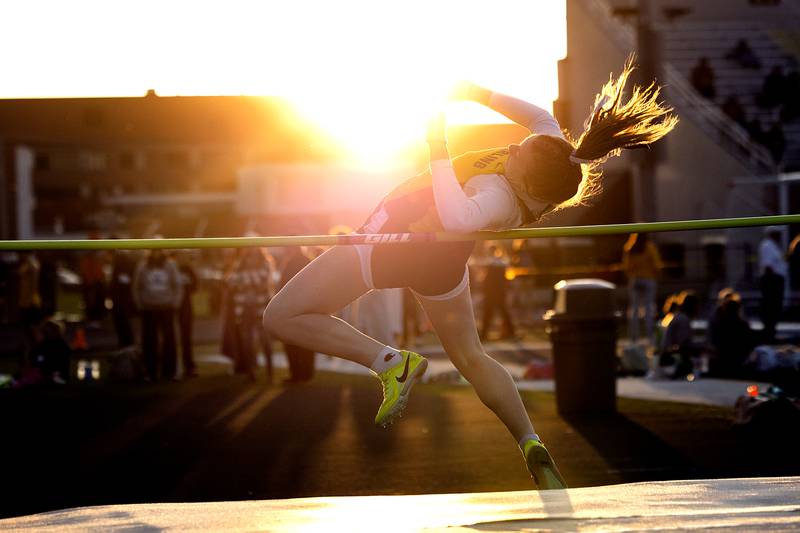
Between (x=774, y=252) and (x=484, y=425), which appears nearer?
(x=484, y=425)

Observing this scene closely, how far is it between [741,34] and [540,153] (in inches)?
1301

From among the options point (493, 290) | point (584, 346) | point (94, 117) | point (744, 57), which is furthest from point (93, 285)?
point (744, 57)

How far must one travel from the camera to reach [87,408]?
1237 centimetres

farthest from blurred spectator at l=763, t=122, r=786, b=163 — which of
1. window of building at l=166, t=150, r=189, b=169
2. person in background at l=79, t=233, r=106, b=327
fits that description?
window of building at l=166, t=150, r=189, b=169

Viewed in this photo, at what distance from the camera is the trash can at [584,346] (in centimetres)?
1082

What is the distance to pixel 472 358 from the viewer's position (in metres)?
5.75

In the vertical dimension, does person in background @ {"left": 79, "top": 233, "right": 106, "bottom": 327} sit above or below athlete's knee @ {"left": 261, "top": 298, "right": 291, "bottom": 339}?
below

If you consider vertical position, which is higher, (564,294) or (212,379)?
(564,294)

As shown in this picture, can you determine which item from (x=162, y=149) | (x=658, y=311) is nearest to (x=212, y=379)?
(x=658, y=311)

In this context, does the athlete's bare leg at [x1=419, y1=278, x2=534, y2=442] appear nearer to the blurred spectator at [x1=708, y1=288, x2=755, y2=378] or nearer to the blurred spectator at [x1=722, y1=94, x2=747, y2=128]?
the blurred spectator at [x1=708, y1=288, x2=755, y2=378]

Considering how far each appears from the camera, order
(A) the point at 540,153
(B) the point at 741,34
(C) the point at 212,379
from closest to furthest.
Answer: (A) the point at 540,153, (C) the point at 212,379, (B) the point at 741,34

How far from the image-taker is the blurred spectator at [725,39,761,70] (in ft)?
113

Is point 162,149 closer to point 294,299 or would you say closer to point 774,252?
point 774,252

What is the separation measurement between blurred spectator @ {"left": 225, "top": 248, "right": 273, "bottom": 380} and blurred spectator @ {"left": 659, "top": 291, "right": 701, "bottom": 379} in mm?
4423
